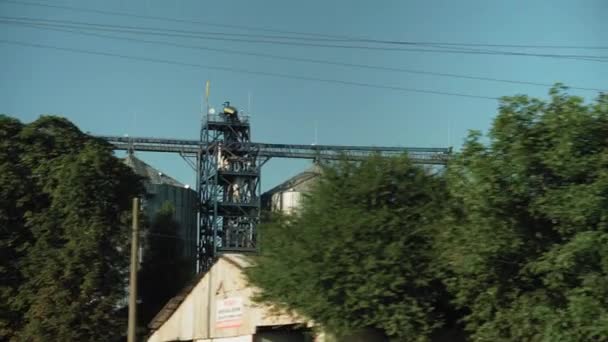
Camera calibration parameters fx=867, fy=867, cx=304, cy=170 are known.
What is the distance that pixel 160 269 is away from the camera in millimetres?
49125

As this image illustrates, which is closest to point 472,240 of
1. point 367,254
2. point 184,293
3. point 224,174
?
point 367,254

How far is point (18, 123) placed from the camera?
3891cm

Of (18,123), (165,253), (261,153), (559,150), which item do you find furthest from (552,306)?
(261,153)

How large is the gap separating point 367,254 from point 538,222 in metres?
4.50

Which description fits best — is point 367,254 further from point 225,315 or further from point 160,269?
point 160,269

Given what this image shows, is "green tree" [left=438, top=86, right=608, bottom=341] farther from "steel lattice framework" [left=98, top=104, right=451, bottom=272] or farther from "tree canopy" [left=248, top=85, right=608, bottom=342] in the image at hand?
"steel lattice framework" [left=98, top=104, right=451, bottom=272]

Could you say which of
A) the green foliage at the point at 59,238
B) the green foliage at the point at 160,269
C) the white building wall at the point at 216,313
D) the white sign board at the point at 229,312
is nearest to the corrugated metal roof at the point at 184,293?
the white building wall at the point at 216,313

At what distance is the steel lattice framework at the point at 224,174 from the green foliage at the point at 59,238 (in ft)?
82.6

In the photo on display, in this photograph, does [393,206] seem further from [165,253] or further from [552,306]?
[165,253]

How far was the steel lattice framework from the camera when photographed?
64.0 meters

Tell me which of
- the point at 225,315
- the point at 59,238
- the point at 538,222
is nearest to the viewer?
the point at 538,222

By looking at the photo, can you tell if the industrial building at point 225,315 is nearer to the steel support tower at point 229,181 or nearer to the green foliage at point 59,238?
the green foliage at point 59,238

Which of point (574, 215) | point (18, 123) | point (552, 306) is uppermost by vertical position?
point (18, 123)

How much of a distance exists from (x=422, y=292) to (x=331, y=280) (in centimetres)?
245
